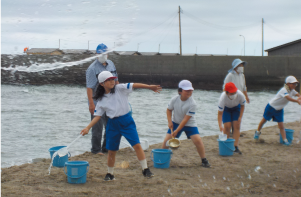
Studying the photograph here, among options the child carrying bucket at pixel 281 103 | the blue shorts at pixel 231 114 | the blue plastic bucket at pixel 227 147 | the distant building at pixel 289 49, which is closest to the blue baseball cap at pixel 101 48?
the blue shorts at pixel 231 114

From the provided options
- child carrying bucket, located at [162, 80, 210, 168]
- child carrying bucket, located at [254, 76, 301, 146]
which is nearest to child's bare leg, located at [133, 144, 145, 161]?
child carrying bucket, located at [162, 80, 210, 168]

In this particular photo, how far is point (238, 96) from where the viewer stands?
5.87 metres

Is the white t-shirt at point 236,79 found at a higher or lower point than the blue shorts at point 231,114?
higher

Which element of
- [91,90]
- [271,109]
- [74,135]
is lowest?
[74,135]

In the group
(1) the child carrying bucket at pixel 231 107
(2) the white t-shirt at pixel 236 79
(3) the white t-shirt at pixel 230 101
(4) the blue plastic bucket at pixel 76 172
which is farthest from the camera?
(2) the white t-shirt at pixel 236 79

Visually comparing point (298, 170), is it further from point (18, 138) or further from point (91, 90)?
point (18, 138)

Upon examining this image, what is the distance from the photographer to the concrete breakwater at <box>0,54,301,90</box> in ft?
110

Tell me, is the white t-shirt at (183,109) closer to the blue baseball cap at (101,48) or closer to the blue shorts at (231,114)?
the blue shorts at (231,114)

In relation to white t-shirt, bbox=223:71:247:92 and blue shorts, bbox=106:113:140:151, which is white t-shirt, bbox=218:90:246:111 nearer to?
white t-shirt, bbox=223:71:247:92

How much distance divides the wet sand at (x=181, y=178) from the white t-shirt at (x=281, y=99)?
1.14 m

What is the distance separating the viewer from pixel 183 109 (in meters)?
5.12

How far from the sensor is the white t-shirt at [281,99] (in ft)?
22.2

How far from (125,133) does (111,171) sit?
641 millimetres

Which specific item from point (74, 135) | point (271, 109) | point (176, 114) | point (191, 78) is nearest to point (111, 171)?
point (176, 114)
